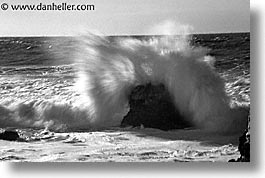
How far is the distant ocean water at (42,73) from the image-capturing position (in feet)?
9.48

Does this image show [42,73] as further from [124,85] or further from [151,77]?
[151,77]

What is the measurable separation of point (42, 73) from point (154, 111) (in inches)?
19.2

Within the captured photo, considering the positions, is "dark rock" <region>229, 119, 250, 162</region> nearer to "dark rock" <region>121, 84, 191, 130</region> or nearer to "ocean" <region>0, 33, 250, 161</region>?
"ocean" <region>0, 33, 250, 161</region>

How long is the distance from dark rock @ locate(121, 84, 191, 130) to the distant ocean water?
0.71 ft

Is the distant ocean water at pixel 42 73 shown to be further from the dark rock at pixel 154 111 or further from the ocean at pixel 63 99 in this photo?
the dark rock at pixel 154 111

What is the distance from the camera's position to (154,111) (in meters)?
A: 2.90

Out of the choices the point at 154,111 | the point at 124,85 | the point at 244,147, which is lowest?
the point at 244,147

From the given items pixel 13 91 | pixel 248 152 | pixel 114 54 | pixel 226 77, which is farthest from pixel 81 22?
pixel 248 152

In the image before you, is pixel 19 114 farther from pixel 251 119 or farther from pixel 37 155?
pixel 251 119

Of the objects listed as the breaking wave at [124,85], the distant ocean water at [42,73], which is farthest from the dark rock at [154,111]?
the distant ocean water at [42,73]

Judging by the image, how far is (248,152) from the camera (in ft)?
9.36

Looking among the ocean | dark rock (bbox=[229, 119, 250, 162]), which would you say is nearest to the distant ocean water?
the ocean

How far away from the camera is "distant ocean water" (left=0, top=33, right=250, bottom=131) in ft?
9.48

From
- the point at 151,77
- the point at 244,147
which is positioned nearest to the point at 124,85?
the point at 151,77
